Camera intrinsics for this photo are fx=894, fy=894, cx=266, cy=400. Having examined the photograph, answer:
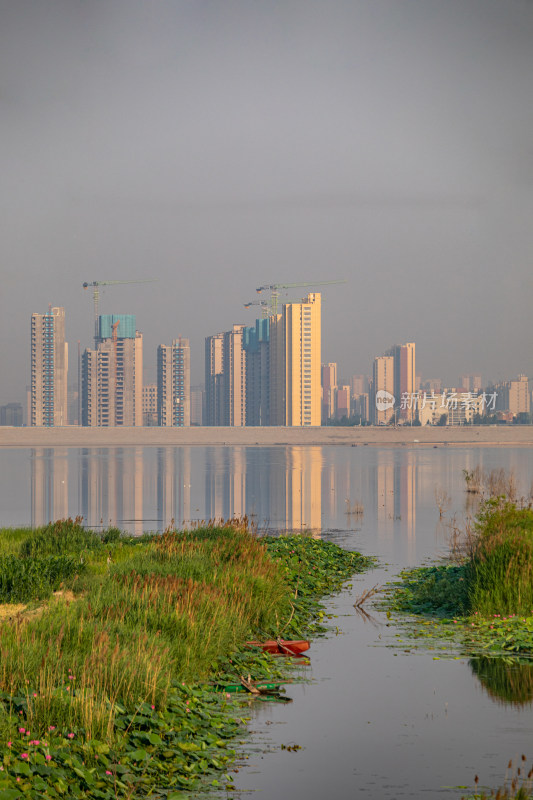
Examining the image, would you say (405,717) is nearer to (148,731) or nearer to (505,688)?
(505,688)

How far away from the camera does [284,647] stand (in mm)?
12945

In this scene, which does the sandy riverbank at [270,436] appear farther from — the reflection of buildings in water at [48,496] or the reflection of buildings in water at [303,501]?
the reflection of buildings in water at [303,501]

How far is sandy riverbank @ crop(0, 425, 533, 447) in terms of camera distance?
6570 inches

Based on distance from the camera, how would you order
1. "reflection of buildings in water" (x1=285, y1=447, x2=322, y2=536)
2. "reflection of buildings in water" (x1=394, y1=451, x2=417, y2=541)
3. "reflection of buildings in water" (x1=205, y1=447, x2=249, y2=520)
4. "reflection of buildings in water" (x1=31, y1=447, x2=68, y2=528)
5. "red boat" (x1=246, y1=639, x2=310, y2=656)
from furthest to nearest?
"reflection of buildings in water" (x1=205, y1=447, x2=249, y2=520) → "reflection of buildings in water" (x1=31, y1=447, x2=68, y2=528) → "reflection of buildings in water" (x1=285, y1=447, x2=322, y2=536) → "reflection of buildings in water" (x1=394, y1=451, x2=417, y2=541) → "red boat" (x1=246, y1=639, x2=310, y2=656)

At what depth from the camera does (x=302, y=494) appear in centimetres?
4791

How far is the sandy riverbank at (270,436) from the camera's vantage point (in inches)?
6570

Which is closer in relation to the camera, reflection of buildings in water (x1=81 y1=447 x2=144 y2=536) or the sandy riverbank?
reflection of buildings in water (x1=81 y1=447 x2=144 y2=536)

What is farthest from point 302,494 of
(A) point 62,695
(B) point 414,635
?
(A) point 62,695

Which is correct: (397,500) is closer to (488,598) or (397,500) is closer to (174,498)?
(174,498)

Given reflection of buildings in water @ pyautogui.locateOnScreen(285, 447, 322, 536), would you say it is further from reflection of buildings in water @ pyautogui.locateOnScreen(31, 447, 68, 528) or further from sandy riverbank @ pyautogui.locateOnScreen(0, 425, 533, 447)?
sandy riverbank @ pyautogui.locateOnScreen(0, 425, 533, 447)

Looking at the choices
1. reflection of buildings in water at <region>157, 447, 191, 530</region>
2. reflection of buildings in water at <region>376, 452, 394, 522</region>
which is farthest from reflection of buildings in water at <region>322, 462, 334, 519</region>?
reflection of buildings in water at <region>157, 447, 191, 530</region>

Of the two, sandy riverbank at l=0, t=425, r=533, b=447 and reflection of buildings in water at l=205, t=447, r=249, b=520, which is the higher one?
sandy riverbank at l=0, t=425, r=533, b=447

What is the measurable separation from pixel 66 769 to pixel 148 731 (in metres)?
1.23

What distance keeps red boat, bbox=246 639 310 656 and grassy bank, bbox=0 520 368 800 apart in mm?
341
